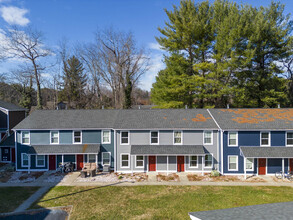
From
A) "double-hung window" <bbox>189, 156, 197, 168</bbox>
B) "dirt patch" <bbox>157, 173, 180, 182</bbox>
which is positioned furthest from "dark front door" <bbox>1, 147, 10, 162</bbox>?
"double-hung window" <bbox>189, 156, 197, 168</bbox>

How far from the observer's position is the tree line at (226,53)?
28.6 m

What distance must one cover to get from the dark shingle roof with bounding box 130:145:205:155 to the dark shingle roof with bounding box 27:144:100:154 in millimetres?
4549

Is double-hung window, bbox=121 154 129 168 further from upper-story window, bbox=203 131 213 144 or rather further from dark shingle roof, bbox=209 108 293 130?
dark shingle roof, bbox=209 108 293 130

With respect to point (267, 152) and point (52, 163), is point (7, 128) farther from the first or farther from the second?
point (267, 152)

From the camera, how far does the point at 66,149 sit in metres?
21.7

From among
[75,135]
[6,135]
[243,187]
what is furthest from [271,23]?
[6,135]

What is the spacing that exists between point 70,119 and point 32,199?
33.8ft

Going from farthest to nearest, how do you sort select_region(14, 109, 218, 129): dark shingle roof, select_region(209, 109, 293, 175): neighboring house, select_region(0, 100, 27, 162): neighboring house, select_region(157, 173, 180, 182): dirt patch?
select_region(0, 100, 27, 162): neighboring house → select_region(14, 109, 218, 129): dark shingle roof → select_region(209, 109, 293, 175): neighboring house → select_region(157, 173, 180, 182): dirt patch

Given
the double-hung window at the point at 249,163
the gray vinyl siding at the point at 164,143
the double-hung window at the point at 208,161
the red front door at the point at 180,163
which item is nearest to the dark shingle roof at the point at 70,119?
the gray vinyl siding at the point at 164,143

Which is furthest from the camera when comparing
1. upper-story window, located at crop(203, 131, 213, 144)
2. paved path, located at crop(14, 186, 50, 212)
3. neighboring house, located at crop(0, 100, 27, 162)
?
neighboring house, located at crop(0, 100, 27, 162)

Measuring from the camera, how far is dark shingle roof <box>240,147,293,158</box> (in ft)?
63.5

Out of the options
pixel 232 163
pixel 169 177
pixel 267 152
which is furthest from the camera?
pixel 232 163

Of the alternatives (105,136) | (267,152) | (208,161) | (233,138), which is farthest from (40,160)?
(267,152)

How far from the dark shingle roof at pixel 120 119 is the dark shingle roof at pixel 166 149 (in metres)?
2.14
